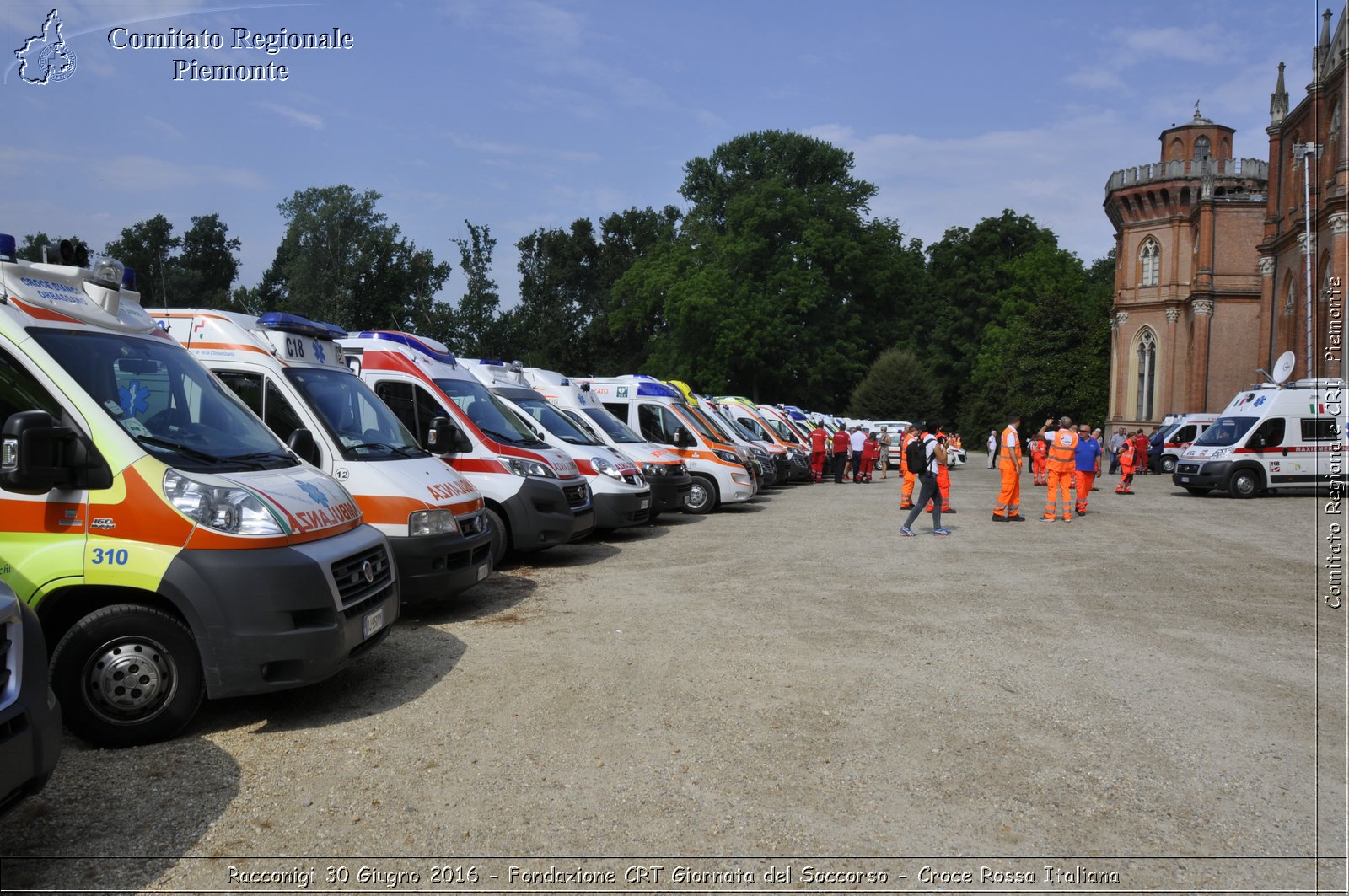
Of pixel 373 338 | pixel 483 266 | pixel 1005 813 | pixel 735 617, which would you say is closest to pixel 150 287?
pixel 483 266

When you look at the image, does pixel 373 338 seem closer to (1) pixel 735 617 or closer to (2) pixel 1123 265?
(1) pixel 735 617

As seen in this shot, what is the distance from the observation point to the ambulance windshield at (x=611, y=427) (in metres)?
14.9

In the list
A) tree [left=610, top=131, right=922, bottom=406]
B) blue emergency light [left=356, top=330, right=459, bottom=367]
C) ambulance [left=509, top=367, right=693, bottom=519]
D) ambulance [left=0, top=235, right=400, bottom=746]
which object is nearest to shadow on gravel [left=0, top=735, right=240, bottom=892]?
ambulance [left=0, top=235, right=400, bottom=746]

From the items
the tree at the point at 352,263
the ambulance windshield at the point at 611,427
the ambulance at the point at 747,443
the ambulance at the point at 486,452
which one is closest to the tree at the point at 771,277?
the tree at the point at 352,263

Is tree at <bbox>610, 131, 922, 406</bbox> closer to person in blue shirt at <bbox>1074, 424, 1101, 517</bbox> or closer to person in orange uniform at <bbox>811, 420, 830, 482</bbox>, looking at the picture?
person in orange uniform at <bbox>811, 420, 830, 482</bbox>

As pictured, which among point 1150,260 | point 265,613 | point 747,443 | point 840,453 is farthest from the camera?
point 1150,260

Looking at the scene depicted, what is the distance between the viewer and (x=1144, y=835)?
4051mm

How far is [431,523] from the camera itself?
24.2 feet

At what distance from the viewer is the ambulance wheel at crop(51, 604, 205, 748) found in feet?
15.8

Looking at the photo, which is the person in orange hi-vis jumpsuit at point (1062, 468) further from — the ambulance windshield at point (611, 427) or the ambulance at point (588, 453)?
the ambulance at point (588, 453)

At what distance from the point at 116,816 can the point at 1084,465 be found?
1831 centimetres

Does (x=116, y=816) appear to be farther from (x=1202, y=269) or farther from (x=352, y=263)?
(x=1202, y=269)

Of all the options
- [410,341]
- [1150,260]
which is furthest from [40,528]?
[1150,260]

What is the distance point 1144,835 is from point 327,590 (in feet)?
13.2
